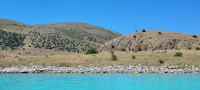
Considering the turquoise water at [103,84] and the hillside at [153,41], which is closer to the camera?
the turquoise water at [103,84]

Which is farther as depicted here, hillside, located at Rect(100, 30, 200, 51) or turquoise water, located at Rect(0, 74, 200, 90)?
hillside, located at Rect(100, 30, 200, 51)

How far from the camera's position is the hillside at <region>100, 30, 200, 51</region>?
6769 cm

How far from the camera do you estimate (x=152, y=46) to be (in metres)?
68.9

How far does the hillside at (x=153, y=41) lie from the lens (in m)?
67.7

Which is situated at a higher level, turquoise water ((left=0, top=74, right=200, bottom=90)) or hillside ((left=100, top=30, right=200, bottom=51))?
hillside ((left=100, top=30, right=200, bottom=51))

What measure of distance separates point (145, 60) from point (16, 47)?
58153 millimetres

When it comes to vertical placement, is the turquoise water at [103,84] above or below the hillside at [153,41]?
below

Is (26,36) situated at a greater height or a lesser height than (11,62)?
greater

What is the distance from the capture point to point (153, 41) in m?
70.5

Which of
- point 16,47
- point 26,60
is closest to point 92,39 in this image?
point 16,47

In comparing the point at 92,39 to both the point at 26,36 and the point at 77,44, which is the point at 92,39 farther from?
the point at 26,36

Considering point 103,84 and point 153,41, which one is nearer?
point 103,84

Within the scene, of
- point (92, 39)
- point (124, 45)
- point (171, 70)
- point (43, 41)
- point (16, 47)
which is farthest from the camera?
point (92, 39)

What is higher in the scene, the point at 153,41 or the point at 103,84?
the point at 153,41
